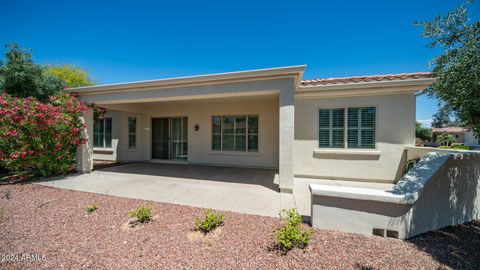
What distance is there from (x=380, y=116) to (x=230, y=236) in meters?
6.43

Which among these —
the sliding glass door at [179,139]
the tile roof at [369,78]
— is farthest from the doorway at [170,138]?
the tile roof at [369,78]

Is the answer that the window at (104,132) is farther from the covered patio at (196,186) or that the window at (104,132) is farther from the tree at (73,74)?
the tree at (73,74)

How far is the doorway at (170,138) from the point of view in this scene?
9.48 meters

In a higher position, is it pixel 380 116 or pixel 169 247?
pixel 380 116

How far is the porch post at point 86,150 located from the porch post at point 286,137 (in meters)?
7.78

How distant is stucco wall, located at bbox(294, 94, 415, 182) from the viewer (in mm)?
5941

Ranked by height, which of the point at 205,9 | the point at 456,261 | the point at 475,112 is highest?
the point at 205,9

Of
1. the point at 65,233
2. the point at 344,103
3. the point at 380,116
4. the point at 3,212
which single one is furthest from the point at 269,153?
the point at 3,212

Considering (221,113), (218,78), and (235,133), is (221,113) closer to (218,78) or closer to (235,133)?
(235,133)

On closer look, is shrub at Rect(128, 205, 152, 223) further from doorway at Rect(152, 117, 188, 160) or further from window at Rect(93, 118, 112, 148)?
window at Rect(93, 118, 112, 148)

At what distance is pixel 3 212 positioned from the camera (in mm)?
3852

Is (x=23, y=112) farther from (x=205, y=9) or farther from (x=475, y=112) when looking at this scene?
(x=475, y=112)

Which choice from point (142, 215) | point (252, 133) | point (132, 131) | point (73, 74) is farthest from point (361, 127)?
point (73, 74)

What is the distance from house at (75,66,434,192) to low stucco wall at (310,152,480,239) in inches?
Result: 70.1
